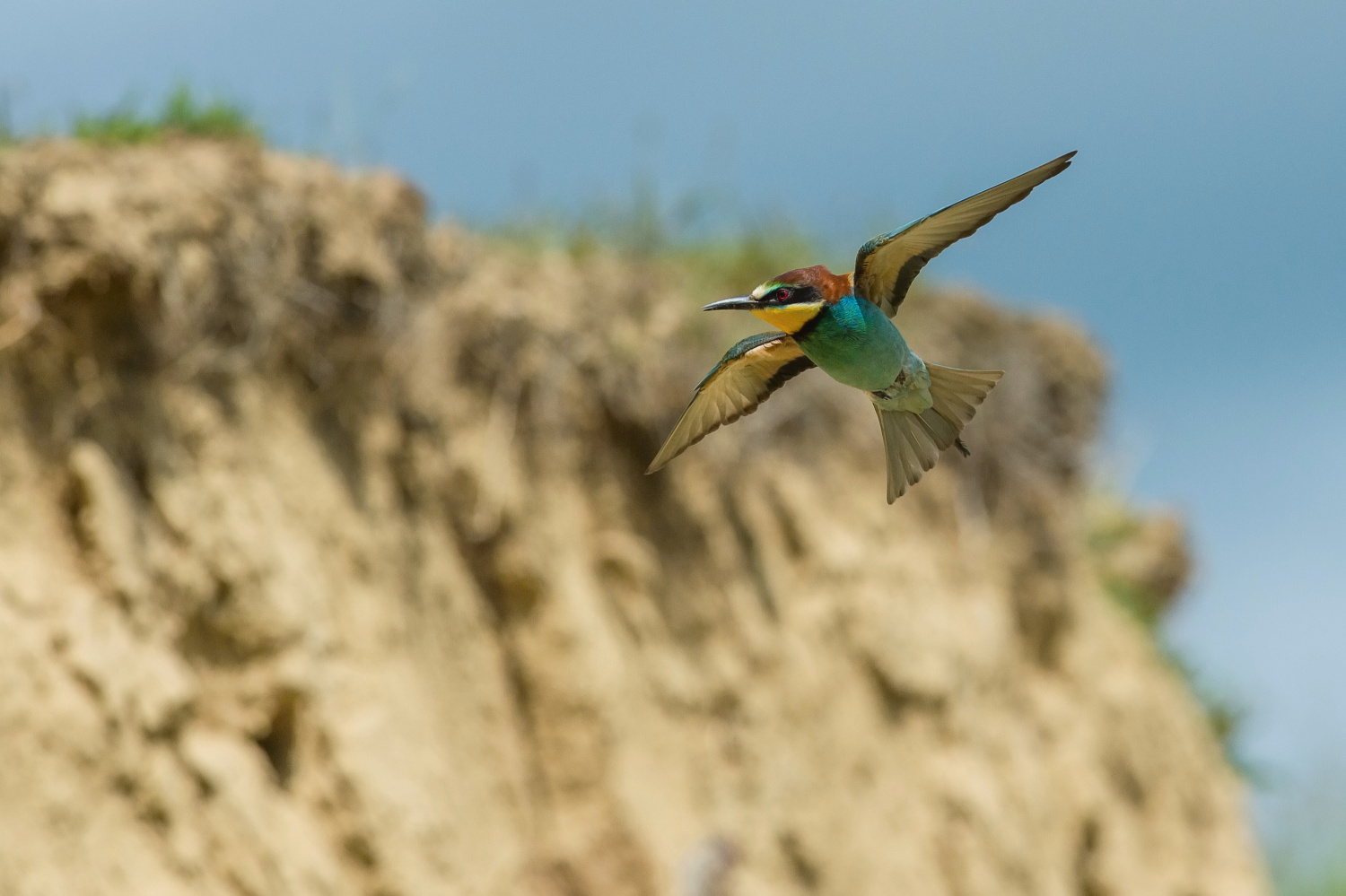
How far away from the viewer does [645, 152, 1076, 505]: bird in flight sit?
6.57 feet

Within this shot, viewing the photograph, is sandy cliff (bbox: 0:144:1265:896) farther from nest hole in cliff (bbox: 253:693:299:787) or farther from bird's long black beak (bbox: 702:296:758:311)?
bird's long black beak (bbox: 702:296:758:311)

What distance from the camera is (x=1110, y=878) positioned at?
8.54 metres

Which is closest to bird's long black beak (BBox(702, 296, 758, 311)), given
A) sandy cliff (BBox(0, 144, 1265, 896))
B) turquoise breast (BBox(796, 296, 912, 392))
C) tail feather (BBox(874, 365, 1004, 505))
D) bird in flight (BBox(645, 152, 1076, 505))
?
bird in flight (BBox(645, 152, 1076, 505))

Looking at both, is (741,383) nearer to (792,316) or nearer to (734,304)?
(792,316)

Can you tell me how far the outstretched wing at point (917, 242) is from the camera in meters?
1.90

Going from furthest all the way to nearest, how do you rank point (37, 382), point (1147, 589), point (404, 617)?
point (1147, 589), point (404, 617), point (37, 382)

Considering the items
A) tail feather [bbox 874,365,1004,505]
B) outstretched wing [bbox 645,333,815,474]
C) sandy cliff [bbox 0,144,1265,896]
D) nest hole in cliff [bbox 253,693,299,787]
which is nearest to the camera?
tail feather [bbox 874,365,1004,505]

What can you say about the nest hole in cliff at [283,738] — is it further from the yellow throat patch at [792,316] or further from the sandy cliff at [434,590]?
the yellow throat patch at [792,316]

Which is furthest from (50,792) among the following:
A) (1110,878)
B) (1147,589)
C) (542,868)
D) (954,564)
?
(1147,589)

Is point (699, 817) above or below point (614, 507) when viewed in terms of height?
below

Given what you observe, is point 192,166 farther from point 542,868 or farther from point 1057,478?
Result: point 1057,478

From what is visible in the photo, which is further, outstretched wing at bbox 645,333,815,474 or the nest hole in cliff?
the nest hole in cliff

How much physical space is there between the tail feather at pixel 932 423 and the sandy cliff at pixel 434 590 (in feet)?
8.36

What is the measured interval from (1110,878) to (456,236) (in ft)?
17.4
